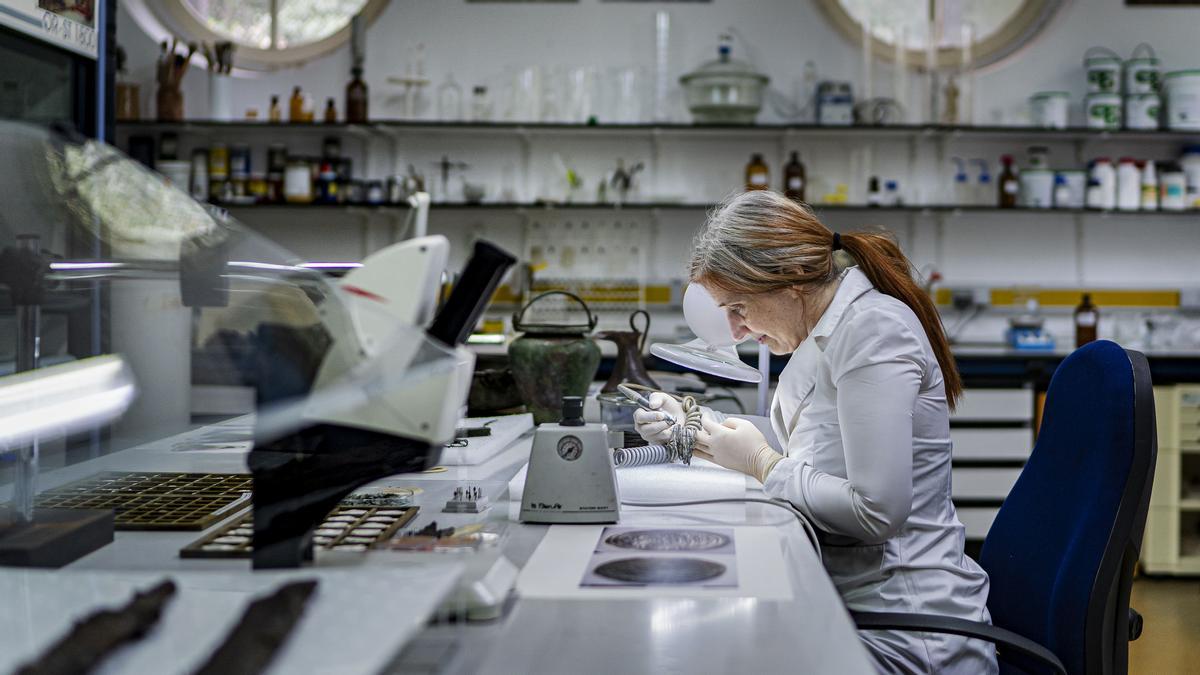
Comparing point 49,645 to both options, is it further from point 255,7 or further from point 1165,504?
point 255,7

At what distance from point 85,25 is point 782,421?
2.37 meters

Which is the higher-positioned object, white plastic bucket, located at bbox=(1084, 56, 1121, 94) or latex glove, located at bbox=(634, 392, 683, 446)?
white plastic bucket, located at bbox=(1084, 56, 1121, 94)

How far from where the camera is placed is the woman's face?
1701mm

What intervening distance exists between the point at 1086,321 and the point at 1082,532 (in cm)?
361

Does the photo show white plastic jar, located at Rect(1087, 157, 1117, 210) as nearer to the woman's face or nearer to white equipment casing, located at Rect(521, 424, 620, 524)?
the woman's face

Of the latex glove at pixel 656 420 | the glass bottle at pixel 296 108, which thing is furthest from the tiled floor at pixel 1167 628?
the glass bottle at pixel 296 108

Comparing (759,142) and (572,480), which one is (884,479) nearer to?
(572,480)

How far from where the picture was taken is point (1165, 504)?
4.08m

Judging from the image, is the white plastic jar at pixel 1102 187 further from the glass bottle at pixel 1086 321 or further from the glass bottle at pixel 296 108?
the glass bottle at pixel 296 108

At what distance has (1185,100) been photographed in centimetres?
471

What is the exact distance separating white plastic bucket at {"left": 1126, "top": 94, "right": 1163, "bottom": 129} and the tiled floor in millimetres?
2011

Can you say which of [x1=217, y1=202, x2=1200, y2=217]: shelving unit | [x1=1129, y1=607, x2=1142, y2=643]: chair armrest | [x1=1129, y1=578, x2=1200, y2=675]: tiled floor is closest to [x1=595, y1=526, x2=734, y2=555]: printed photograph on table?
[x1=1129, y1=607, x2=1142, y2=643]: chair armrest

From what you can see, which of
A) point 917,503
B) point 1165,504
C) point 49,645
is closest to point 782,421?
point 917,503

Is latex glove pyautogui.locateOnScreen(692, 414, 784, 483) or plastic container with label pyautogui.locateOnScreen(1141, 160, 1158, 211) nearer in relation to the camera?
latex glove pyautogui.locateOnScreen(692, 414, 784, 483)
